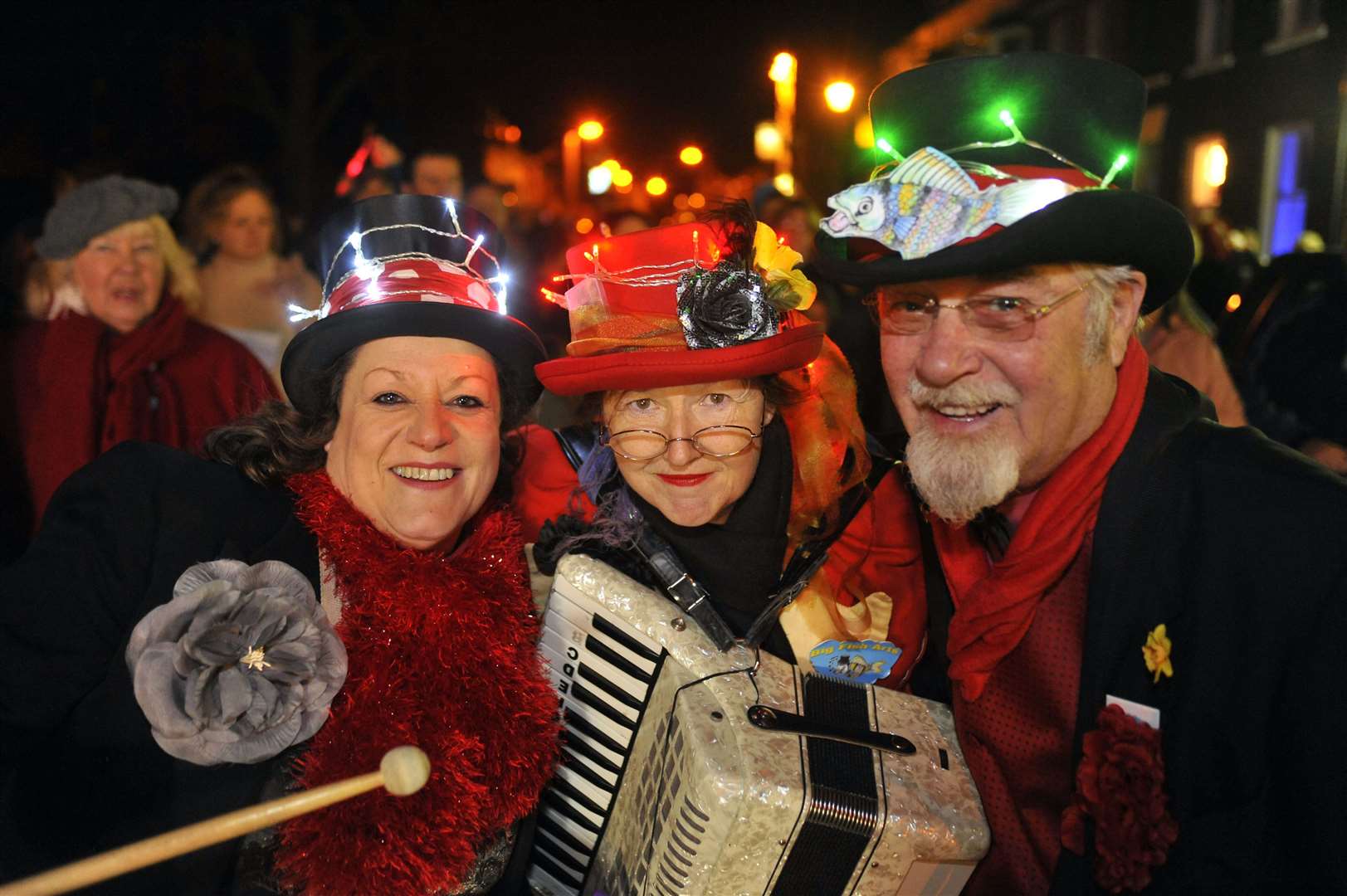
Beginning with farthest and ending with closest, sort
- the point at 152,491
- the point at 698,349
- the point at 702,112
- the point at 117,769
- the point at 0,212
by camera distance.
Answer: the point at 702,112
the point at 0,212
the point at 698,349
the point at 152,491
the point at 117,769

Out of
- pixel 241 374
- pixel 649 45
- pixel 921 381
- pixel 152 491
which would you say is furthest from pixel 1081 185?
pixel 649 45

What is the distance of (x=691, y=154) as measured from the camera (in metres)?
34.2

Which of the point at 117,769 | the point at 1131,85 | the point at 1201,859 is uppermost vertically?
the point at 1131,85

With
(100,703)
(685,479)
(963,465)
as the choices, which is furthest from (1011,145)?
(100,703)

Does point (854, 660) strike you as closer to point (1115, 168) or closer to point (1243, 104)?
point (1115, 168)

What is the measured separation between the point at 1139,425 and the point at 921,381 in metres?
0.50

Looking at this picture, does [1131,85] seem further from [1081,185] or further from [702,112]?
[702,112]

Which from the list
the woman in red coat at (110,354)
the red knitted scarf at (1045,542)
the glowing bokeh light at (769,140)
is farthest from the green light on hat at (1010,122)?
the glowing bokeh light at (769,140)

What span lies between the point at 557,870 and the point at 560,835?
11 centimetres

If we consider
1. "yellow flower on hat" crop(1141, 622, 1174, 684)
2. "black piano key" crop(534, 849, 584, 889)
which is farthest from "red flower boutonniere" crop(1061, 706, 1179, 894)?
"black piano key" crop(534, 849, 584, 889)

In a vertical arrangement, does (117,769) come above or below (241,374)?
below

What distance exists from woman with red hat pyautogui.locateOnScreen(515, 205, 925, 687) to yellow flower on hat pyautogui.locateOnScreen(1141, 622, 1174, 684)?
2.21ft

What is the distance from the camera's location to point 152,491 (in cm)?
247

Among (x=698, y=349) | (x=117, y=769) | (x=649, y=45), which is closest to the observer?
(x=117, y=769)
